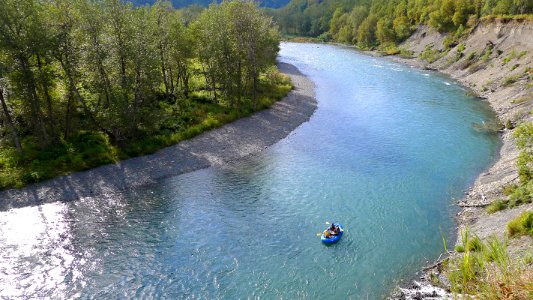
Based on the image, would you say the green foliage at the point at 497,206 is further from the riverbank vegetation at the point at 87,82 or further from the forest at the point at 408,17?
the forest at the point at 408,17

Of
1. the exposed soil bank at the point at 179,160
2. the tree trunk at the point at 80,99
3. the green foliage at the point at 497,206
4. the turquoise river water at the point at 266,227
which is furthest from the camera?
the tree trunk at the point at 80,99

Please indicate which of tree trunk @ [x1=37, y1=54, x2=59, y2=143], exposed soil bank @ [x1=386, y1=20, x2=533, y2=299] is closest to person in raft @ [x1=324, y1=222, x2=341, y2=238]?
exposed soil bank @ [x1=386, y1=20, x2=533, y2=299]

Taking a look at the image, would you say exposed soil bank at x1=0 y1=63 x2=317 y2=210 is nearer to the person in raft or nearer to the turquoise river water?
the turquoise river water

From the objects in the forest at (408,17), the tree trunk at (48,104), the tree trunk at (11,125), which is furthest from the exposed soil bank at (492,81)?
the tree trunk at (11,125)

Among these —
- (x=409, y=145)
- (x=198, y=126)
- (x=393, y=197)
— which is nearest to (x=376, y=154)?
(x=409, y=145)

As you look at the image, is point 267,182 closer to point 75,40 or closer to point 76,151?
point 76,151

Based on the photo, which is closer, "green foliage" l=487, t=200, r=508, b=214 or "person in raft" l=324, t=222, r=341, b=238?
"person in raft" l=324, t=222, r=341, b=238
